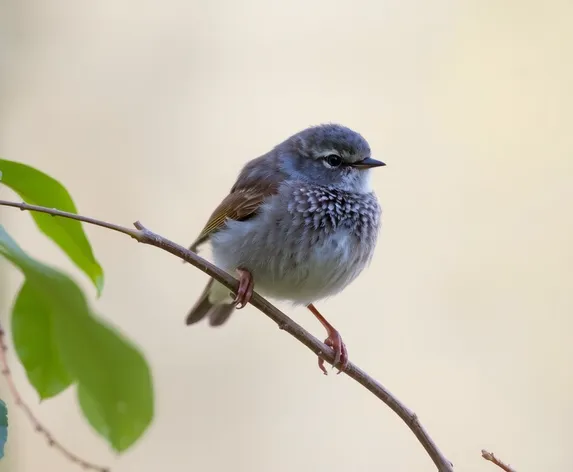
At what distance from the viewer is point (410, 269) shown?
5262 mm

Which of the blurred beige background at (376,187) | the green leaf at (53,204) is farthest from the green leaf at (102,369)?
the blurred beige background at (376,187)

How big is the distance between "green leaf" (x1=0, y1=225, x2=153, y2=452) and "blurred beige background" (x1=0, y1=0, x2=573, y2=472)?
3.38 m

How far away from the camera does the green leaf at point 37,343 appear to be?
173cm

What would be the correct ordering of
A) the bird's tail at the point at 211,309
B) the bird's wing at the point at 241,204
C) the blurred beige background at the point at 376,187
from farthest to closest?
1. the blurred beige background at the point at 376,187
2. the bird's tail at the point at 211,309
3. the bird's wing at the point at 241,204

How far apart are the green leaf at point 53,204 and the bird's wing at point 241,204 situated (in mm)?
1285

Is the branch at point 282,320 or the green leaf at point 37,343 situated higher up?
the branch at point 282,320

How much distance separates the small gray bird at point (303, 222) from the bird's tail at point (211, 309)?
10.9 inches

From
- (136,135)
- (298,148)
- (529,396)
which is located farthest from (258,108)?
(529,396)

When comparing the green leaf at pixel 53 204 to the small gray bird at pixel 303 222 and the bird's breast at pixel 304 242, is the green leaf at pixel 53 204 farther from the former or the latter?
the bird's breast at pixel 304 242

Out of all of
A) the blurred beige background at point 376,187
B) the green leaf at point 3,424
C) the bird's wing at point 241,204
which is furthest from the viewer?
the blurred beige background at point 376,187

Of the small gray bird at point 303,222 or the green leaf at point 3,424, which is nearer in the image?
the green leaf at point 3,424

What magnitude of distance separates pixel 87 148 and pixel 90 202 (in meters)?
0.45

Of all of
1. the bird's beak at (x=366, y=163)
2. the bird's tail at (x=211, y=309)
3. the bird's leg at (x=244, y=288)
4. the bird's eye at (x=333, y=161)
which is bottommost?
the bird's tail at (x=211, y=309)

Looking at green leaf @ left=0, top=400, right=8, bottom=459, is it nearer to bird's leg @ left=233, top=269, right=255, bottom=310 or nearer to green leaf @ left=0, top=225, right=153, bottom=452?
green leaf @ left=0, top=225, right=153, bottom=452
